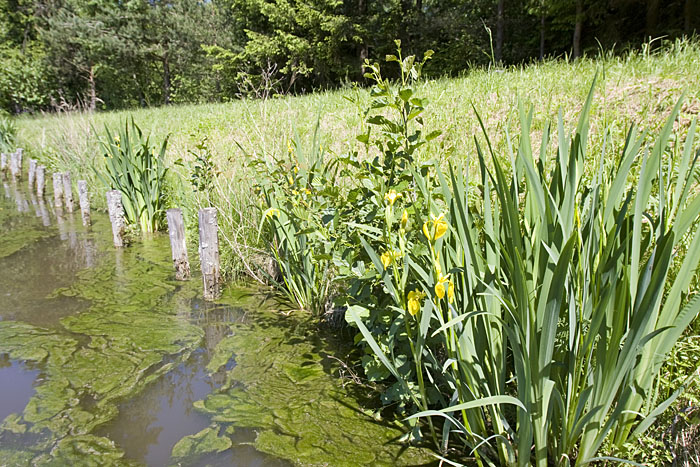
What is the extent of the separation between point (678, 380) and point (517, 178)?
0.86 meters

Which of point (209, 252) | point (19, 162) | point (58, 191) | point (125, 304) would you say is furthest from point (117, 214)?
point (19, 162)

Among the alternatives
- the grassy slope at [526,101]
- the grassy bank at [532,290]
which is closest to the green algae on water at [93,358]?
the grassy bank at [532,290]

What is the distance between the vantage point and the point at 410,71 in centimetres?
194

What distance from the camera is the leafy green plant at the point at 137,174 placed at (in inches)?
202

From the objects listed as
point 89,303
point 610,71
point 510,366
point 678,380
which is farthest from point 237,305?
point 610,71

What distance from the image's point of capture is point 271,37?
19484 mm

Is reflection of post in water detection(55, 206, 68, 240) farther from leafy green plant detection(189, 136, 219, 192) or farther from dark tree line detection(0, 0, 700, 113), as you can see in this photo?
leafy green plant detection(189, 136, 219, 192)

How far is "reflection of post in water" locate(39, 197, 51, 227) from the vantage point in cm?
643

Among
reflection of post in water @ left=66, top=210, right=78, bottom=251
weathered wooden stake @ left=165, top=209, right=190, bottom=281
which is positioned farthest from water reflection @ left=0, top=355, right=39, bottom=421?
reflection of post in water @ left=66, top=210, right=78, bottom=251

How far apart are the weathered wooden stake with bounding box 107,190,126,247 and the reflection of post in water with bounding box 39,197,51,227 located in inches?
74.7

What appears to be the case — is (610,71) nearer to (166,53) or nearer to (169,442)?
(169,442)

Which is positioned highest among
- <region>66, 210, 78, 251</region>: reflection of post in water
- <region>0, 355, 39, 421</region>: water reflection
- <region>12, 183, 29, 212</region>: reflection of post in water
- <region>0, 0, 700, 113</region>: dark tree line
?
<region>0, 0, 700, 113</region>: dark tree line

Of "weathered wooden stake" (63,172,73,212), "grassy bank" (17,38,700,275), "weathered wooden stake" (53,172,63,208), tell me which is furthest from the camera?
"weathered wooden stake" (53,172,63,208)

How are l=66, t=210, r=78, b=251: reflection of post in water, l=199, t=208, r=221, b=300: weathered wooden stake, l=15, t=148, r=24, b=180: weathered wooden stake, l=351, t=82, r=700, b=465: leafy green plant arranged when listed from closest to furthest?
l=351, t=82, r=700, b=465: leafy green plant < l=199, t=208, r=221, b=300: weathered wooden stake < l=66, t=210, r=78, b=251: reflection of post in water < l=15, t=148, r=24, b=180: weathered wooden stake
